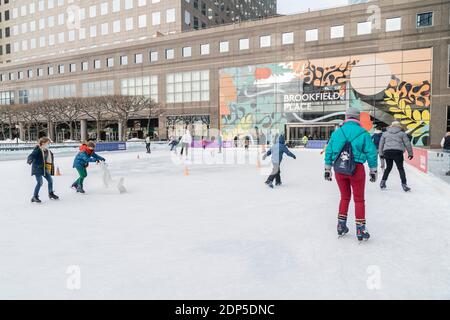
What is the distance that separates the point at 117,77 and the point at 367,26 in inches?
1421

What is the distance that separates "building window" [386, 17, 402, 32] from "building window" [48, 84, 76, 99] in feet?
157

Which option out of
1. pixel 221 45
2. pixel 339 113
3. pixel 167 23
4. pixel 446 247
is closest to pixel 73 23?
pixel 167 23

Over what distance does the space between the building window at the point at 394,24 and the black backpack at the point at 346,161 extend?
38024 mm

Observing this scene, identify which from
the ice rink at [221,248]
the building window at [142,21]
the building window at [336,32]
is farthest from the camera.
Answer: the building window at [142,21]

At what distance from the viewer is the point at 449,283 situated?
3197mm

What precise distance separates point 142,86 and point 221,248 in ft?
163

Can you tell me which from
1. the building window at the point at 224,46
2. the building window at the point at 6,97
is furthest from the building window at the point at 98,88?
the building window at the point at 6,97

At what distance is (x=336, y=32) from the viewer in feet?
127

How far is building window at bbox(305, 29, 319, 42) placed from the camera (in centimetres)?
3956

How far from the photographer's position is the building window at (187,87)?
46.4 metres

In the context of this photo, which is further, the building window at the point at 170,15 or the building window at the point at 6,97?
the building window at the point at 6,97

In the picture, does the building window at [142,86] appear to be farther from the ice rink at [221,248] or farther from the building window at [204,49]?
the ice rink at [221,248]

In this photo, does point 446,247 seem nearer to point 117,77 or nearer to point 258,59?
point 258,59

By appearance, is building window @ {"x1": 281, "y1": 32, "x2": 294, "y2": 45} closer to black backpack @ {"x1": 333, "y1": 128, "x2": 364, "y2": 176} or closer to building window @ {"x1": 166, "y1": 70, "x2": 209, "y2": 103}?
building window @ {"x1": 166, "y1": 70, "x2": 209, "y2": 103}
